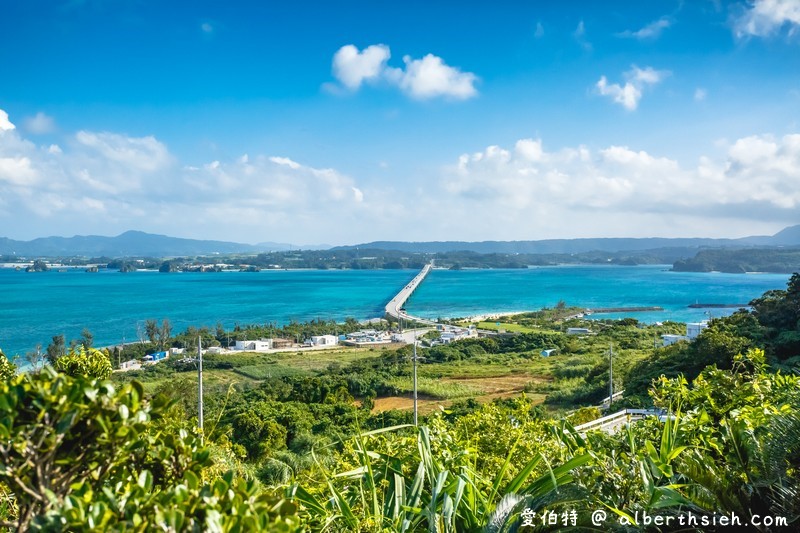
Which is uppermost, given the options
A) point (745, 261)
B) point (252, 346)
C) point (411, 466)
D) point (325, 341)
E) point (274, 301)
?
point (411, 466)

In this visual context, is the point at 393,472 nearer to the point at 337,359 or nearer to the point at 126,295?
the point at 337,359

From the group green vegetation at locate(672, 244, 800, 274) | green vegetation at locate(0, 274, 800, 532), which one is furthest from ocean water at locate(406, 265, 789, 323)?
green vegetation at locate(0, 274, 800, 532)

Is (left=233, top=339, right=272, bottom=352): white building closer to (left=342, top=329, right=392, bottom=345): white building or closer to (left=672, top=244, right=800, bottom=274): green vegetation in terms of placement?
(left=342, top=329, right=392, bottom=345): white building

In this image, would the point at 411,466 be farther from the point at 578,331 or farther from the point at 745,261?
the point at 745,261

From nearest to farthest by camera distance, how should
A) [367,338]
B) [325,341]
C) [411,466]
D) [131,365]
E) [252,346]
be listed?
[411,466] → [131,365] → [252,346] → [367,338] → [325,341]

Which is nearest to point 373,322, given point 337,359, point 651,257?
point 337,359

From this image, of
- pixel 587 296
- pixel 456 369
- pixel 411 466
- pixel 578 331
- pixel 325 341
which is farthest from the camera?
pixel 587 296

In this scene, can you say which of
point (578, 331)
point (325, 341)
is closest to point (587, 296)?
point (578, 331)

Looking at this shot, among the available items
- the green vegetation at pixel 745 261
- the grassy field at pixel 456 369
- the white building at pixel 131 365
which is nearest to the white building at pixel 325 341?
the grassy field at pixel 456 369
